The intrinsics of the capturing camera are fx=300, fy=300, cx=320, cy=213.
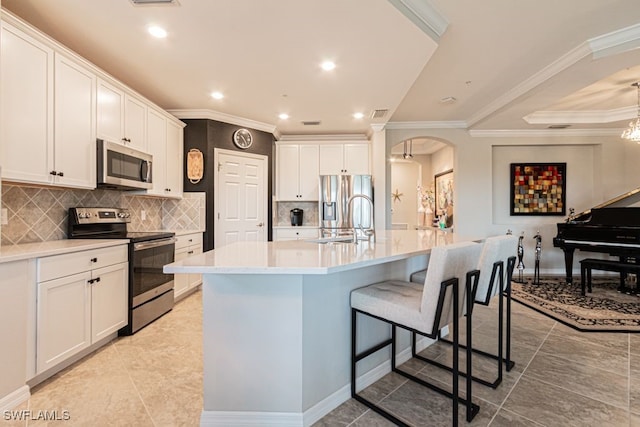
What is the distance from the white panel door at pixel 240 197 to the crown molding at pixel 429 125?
2317mm

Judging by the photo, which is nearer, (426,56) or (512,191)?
(426,56)

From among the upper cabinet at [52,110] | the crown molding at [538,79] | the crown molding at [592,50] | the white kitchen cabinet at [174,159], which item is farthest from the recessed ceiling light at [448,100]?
the upper cabinet at [52,110]

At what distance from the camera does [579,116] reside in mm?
4746

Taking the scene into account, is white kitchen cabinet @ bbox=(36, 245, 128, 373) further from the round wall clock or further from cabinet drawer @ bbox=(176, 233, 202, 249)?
the round wall clock

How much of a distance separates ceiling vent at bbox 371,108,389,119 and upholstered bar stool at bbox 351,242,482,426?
118 inches

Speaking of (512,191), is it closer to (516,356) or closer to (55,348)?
(516,356)

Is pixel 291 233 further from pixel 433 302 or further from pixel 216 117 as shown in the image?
pixel 433 302

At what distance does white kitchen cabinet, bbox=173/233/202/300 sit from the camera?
3.60m

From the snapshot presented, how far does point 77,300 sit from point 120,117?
1.75 meters

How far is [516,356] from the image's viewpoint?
237 cm

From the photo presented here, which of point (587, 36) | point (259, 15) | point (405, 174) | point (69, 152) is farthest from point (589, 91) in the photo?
point (69, 152)

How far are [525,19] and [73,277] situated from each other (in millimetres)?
3958

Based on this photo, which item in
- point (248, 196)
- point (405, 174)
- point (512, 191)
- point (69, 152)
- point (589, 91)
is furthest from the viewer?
point (405, 174)

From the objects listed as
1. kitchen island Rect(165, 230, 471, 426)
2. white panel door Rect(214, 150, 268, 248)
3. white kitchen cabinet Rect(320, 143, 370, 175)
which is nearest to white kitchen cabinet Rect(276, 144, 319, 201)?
white kitchen cabinet Rect(320, 143, 370, 175)
